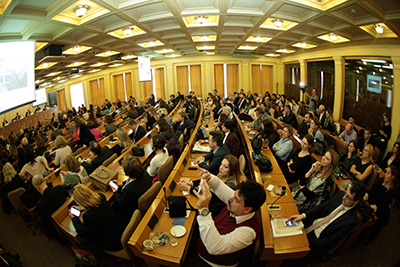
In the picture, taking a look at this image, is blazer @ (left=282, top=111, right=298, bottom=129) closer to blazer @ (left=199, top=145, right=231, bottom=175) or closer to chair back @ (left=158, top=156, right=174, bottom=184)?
blazer @ (left=199, top=145, right=231, bottom=175)

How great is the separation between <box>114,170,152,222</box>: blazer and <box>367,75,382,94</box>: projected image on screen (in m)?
8.41

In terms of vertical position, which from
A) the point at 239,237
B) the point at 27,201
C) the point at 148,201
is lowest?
the point at 27,201

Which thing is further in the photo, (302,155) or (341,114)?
(341,114)

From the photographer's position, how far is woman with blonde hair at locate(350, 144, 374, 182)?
143 inches

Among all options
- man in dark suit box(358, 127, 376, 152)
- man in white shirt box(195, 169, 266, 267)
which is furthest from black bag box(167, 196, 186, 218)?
man in dark suit box(358, 127, 376, 152)

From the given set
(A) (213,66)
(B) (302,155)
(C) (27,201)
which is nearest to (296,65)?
(A) (213,66)

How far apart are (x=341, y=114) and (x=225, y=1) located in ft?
25.6

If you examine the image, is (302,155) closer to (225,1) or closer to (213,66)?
(225,1)

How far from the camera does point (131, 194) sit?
3098mm

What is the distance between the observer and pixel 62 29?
5195 mm

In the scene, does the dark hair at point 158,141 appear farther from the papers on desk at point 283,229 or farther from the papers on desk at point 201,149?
the papers on desk at point 283,229

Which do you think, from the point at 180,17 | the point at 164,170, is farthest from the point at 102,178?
the point at 180,17

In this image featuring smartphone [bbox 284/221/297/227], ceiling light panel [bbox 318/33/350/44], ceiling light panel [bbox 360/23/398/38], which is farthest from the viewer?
ceiling light panel [bbox 318/33/350/44]

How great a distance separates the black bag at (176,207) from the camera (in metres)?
2.71
